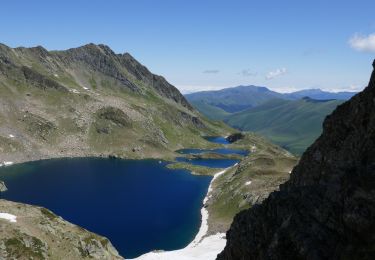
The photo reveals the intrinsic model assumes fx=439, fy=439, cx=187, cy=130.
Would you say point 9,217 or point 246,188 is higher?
point 9,217

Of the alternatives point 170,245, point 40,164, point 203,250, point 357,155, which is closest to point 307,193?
point 357,155

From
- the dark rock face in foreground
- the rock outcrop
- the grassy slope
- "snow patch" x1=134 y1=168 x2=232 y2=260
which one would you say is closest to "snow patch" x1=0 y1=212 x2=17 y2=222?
the rock outcrop

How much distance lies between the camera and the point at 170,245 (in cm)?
9888

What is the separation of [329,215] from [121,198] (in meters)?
115

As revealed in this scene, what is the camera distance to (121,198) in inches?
5458

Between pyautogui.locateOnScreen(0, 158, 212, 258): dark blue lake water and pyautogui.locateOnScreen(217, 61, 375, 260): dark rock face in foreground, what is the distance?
60931 mm

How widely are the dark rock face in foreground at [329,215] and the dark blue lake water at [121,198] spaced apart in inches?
2399

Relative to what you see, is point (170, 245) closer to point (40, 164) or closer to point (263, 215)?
point (263, 215)

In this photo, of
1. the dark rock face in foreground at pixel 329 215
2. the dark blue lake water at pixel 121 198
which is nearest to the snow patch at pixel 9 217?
the dark blue lake water at pixel 121 198

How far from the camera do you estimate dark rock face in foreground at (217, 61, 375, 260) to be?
26484 mm

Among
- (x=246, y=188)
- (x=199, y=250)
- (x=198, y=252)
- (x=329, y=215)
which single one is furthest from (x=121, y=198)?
(x=329, y=215)

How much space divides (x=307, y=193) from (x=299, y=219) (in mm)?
2785

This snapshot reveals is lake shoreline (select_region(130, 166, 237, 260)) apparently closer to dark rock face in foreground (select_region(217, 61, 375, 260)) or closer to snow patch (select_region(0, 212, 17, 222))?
snow patch (select_region(0, 212, 17, 222))

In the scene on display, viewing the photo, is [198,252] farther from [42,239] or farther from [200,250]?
[42,239]
